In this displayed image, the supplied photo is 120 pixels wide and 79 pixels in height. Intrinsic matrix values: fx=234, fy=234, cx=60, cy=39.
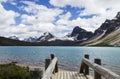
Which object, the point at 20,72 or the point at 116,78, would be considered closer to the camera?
the point at 116,78

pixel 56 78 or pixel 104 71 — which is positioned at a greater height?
pixel 104 71

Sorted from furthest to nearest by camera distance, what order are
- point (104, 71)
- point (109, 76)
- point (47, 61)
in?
1. point (47, 61)
2. point (104, 71)
3. point (109, 76)

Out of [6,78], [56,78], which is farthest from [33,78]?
[6,78]

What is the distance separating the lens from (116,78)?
627 centimetres

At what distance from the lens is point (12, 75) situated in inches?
699

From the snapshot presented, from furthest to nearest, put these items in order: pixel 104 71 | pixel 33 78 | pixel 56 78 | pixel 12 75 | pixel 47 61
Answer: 1. pixel 12 75
2. pixel 56 78
3. pixel 47 61
4. pixel 104 71
5. pixel 33 78

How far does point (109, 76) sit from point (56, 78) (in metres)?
6.74

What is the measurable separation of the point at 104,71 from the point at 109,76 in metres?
0.80

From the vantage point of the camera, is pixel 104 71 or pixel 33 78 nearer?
pixel 33 78

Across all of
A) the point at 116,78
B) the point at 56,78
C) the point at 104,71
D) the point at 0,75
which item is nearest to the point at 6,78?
the point at 0,75

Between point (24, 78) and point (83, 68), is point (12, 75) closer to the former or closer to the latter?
point (24, 78)

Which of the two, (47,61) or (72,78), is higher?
(47,61)

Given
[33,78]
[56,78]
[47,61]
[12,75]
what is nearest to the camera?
[33,78]

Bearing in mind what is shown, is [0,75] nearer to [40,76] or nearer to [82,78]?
[82,78]
